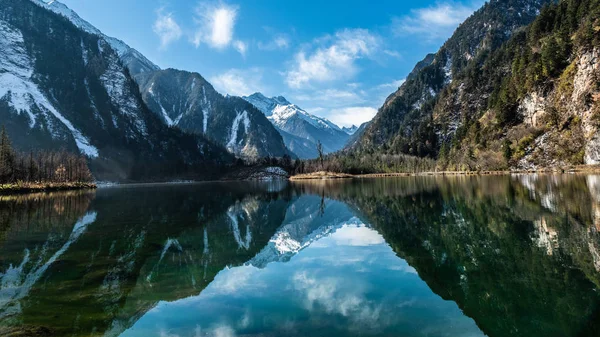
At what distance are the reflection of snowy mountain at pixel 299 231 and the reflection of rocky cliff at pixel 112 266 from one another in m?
0.91

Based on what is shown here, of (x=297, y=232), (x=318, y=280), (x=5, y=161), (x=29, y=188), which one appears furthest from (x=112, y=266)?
(x=5, y=161)

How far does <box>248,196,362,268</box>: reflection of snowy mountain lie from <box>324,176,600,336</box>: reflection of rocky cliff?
4373 mm

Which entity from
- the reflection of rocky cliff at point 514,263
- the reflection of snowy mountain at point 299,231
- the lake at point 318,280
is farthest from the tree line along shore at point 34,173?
the reflection of rocky cliff at point 514,263

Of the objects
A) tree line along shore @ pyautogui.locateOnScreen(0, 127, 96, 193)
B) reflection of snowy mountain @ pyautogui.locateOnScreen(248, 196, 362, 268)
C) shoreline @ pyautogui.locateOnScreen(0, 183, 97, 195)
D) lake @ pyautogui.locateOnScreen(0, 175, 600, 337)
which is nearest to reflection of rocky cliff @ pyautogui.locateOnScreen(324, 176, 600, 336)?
lake @ pyautogui.locateOnScreen(0, 175, 600, 337)

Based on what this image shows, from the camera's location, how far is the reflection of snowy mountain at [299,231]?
18.8 metres

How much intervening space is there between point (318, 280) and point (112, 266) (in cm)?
985

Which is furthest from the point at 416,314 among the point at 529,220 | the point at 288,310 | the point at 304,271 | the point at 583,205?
the point at 583,205

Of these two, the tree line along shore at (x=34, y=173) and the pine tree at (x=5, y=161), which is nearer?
the pine tree at (x=5, y=161)

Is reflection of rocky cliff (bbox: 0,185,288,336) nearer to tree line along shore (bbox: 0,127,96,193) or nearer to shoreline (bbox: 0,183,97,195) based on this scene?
shoreline (bbox: 0,183,97,195)

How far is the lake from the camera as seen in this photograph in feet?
31.4

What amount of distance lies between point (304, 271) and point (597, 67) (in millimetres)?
133289

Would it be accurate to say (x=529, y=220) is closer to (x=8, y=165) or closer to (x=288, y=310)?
(x=288, y=310)

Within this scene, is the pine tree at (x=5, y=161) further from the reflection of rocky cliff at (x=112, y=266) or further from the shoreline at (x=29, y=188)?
the reflection of rocky cliff at (x=112, y=266)

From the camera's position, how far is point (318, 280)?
13938 mm
